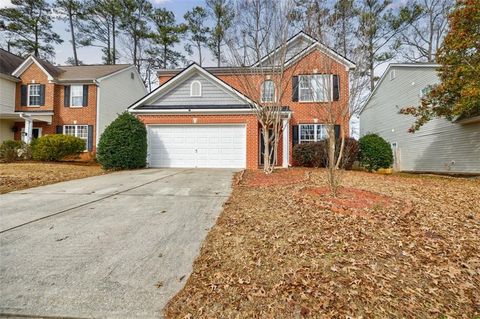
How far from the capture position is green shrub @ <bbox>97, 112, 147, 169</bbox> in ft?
38.1

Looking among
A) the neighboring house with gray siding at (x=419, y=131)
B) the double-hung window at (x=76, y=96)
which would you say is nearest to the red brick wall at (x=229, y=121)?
the double-hung window at (x=76, y=96)

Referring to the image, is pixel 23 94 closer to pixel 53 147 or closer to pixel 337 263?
pixel 53 147

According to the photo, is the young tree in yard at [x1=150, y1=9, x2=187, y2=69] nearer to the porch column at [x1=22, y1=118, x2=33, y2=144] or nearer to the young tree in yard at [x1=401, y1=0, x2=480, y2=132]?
the porch column at [x1=22, y1=118, x2=33, y2=144]

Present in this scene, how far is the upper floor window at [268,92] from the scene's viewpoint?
10.3 metres

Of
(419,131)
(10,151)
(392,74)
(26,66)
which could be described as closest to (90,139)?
(10,151)

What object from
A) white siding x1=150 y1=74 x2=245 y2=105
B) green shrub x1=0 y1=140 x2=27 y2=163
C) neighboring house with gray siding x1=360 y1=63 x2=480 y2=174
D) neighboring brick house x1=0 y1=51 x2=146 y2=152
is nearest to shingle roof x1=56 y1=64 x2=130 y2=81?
neighboring brick house x1=0 y1=51 x2=146 y2=152

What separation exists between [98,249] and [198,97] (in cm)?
1150

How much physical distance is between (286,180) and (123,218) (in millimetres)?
5318

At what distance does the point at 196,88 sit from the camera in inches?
559

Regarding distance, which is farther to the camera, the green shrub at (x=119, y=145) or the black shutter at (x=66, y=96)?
the black shutter at (x=66, y=96)

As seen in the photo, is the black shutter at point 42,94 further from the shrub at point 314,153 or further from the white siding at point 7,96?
the shrub at point 314,153

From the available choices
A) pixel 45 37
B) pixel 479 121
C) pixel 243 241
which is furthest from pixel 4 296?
pixel 45 37

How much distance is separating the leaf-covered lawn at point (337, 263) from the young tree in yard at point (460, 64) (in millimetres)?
6811

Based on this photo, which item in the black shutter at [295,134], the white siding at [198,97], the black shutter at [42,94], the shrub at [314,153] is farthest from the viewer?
the black shutter at [42,94]
